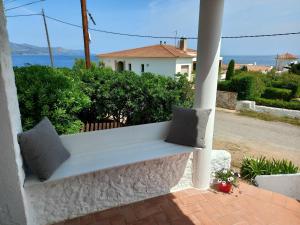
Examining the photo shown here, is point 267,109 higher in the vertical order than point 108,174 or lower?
lower

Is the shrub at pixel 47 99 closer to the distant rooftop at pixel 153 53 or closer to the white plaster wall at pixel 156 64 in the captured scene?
the white plaster wall at pixel 156 64

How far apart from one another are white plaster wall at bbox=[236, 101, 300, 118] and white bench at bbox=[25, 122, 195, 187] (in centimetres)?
964

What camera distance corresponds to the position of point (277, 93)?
480 inches

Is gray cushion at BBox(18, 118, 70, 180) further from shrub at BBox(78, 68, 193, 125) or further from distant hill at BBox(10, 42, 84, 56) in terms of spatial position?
shrub at BBox(78, 68, 193, 125)

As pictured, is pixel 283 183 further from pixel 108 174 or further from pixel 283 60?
pixel 283 60

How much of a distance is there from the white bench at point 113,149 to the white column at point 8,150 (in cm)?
14

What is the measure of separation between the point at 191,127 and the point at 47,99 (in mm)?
1727

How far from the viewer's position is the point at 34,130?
73.5 inches

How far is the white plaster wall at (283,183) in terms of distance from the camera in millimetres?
2881

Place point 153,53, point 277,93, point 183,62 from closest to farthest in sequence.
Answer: point 277,93, point 183,62, point 153,53

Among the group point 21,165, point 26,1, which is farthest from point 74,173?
point 26,1

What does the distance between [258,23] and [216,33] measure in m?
10.2

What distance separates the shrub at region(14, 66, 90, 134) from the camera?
2361 mm

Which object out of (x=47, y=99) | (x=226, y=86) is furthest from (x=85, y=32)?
(x=226, y=86)
